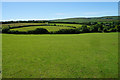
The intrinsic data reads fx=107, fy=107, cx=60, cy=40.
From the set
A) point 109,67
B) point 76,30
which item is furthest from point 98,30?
point 109,67

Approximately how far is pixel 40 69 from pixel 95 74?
15.8 feet

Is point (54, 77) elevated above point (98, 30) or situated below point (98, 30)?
below

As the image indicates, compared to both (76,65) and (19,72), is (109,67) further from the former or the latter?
(19,72)

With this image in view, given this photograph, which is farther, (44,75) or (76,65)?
(76,65)

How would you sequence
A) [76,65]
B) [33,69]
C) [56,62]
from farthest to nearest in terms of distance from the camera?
[56,62] → [76,65] → [33,69]

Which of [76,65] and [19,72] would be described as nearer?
[19,72]

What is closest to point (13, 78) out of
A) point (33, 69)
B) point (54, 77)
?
point (33, 69)

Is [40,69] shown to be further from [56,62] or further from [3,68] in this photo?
[3,68]

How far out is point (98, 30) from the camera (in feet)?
171

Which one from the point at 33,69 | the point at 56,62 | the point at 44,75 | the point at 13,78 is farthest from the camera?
the point at 56,62

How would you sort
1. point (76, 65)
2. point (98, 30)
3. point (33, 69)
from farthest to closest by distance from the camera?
1. point (98, 30)
2. point (76, 65)
3. point (33, 69)

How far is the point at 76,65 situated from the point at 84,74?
6.19 feet

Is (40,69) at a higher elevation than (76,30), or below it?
below

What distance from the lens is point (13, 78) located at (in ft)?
26.9
